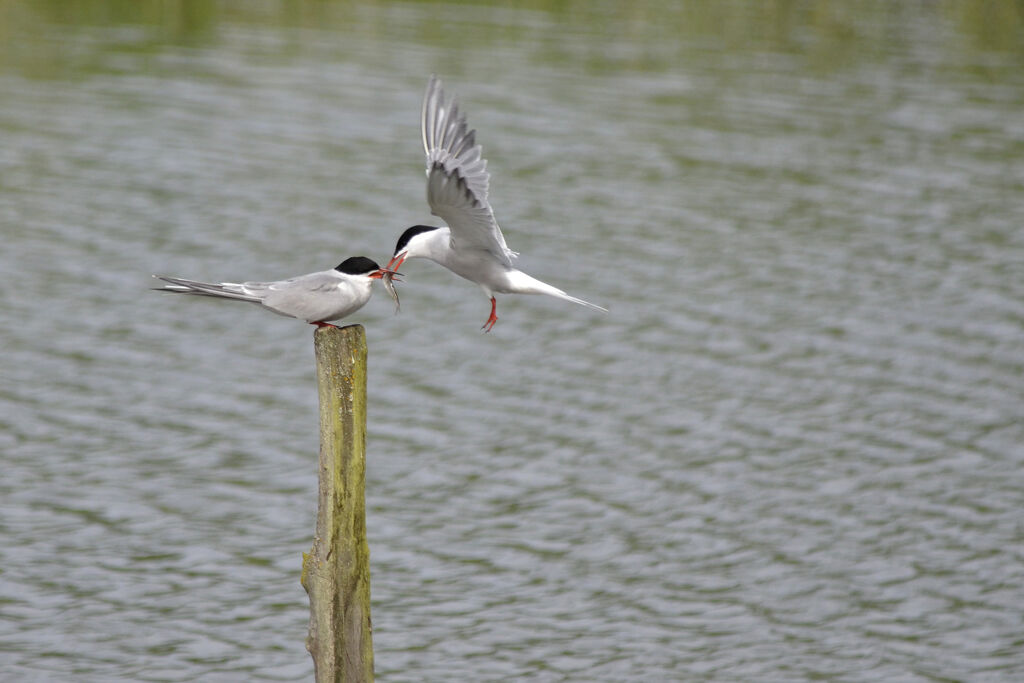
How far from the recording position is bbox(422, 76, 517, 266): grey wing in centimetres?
757

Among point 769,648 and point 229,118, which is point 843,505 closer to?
point 769,648

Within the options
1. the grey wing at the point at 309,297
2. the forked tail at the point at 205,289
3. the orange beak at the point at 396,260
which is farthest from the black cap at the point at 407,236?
the forked tail at the point at 205,289

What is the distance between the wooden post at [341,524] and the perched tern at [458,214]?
1.96 ft

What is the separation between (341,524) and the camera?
8.47m

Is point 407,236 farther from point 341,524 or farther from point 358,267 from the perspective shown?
point 341,524

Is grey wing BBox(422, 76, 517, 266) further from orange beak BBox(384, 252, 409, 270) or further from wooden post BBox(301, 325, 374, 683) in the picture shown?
wooden post BBox(301, 325, 374, 683)

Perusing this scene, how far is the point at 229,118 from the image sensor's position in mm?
29828

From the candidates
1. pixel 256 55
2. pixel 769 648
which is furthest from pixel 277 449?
pixel 256 55

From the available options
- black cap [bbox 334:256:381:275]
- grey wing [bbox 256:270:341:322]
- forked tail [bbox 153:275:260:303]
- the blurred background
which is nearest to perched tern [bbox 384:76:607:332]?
black cap [bbox 334:256:381:275]

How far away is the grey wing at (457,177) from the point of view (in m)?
7.57

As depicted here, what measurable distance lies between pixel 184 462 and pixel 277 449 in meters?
1.00

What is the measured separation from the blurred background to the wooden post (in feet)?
10.7

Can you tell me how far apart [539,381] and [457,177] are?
1063cm

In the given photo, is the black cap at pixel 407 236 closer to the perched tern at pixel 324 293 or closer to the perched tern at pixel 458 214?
the perched tern at pixel 458 214
